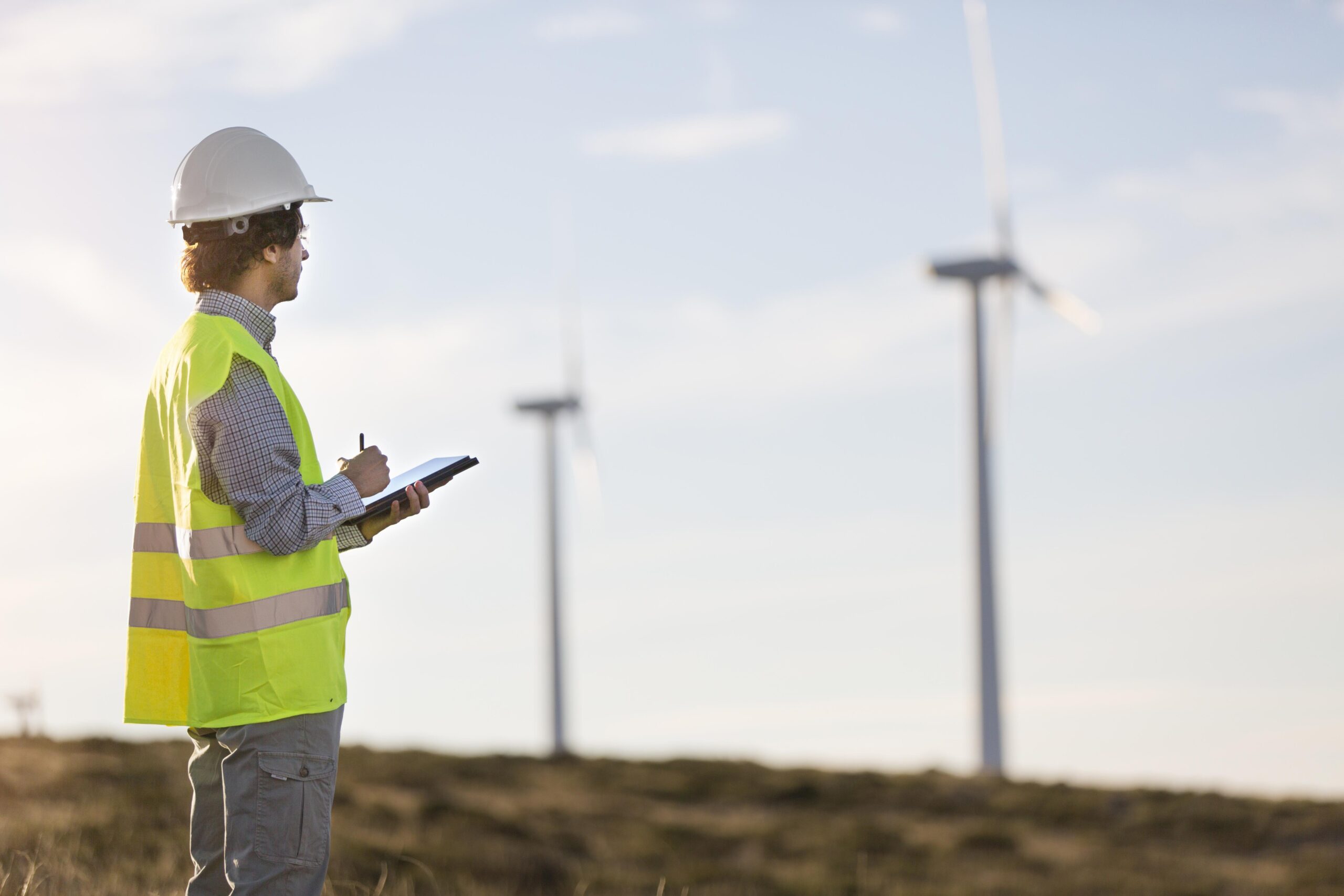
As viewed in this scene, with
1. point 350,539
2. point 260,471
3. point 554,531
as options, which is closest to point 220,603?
point 260,471

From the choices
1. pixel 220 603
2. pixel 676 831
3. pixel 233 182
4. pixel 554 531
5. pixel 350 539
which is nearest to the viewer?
pixel 220 603

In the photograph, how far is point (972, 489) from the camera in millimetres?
30469

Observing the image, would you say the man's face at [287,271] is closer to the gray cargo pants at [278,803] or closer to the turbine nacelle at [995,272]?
the gray cargo pants at [278,803]

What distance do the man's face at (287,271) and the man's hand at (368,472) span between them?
0.56 meters

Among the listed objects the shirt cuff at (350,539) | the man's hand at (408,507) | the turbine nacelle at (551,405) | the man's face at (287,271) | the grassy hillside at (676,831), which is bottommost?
the grassy hillside at (676,831)

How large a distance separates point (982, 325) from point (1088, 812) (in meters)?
10.4

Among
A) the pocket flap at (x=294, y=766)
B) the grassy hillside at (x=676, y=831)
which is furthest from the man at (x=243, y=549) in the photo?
the grassy hillside at (x=676, y=831)

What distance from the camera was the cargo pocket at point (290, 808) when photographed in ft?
13.8

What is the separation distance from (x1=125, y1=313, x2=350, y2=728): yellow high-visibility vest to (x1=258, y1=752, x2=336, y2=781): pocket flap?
0.11m

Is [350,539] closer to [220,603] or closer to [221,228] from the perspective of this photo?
[220,603]

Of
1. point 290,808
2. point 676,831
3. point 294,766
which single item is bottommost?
point 676,831

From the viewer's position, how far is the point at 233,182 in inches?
178

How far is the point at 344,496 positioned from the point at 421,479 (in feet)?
1.12

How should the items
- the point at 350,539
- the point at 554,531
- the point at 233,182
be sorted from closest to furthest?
1. the point at 233,182
2. the point at 350,539
3. the point at 554,531
